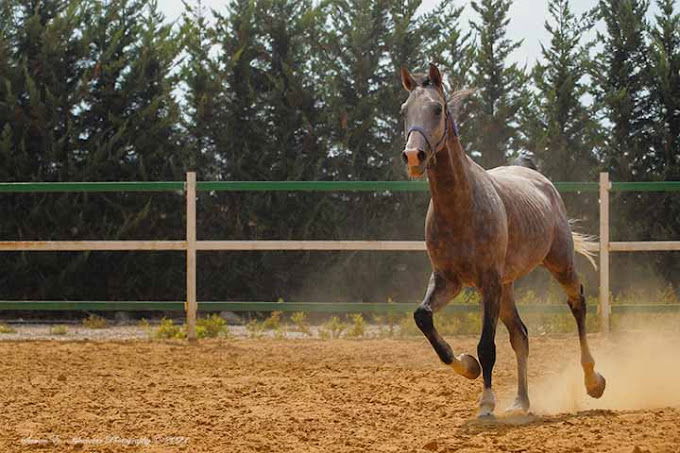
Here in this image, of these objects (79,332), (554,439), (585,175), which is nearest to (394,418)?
(554,439)

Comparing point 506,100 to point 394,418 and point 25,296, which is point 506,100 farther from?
point 394,418

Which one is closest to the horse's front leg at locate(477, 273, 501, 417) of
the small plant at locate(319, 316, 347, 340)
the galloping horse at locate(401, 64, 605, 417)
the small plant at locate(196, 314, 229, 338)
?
the galloping horse at locate(401, 64, 605, 417)

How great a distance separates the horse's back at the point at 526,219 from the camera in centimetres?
544

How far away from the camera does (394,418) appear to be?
4934 millimetres

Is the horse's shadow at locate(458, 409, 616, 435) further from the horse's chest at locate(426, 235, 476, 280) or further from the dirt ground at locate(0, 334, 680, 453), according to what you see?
the horse's chest at locate(426, 235, 476, 280)

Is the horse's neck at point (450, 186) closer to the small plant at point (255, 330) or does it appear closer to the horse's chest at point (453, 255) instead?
the horse's chest at point (453, 255)

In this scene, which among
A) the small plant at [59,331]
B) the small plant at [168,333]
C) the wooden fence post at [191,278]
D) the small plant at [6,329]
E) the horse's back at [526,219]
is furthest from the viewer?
the small plant at [6,329]

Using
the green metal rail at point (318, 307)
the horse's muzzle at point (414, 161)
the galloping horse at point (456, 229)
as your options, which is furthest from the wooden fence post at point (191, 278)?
the horse's muzzle at point (414, 161)

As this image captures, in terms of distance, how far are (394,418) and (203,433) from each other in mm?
1091

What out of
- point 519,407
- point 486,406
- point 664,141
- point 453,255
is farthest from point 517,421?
point 664,141

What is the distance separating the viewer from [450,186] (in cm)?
499

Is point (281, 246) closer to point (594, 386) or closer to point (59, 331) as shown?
point (59, 331)

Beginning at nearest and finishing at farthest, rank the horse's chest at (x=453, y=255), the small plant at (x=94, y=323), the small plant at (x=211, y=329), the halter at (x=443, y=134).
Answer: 1. the halter at (x=443, y=134)
2. the horse's chest at (x=453, y=255)
3. the small plant at (x=211, y=329)
4. the small plant at (x=94, y=323)

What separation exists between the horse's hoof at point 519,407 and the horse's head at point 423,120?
155cm
